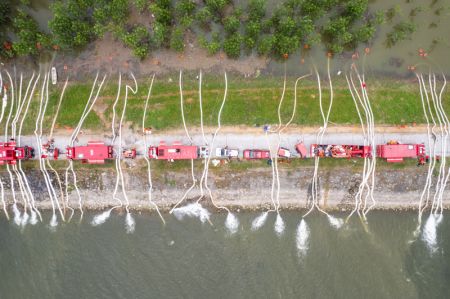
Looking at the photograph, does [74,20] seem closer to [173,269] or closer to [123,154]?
[123,154]

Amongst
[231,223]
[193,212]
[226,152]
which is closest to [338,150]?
[226,152]

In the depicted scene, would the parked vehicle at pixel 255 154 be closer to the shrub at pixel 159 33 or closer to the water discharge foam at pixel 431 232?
the shrub at pixel 159 33

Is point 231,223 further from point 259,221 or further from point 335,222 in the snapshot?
point 335,222

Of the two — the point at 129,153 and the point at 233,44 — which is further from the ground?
the point at 233,44

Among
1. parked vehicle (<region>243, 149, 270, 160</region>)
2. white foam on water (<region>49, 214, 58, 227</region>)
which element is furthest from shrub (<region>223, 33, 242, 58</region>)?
white foam on water (<region>49, 214, 58, 227</region>)

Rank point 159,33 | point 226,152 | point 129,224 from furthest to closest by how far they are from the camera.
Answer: point 129,224
point 226,152
point 159,33

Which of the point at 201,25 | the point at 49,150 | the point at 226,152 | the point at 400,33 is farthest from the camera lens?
the point at 201,25

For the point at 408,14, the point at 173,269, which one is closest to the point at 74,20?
the point at 173,269
